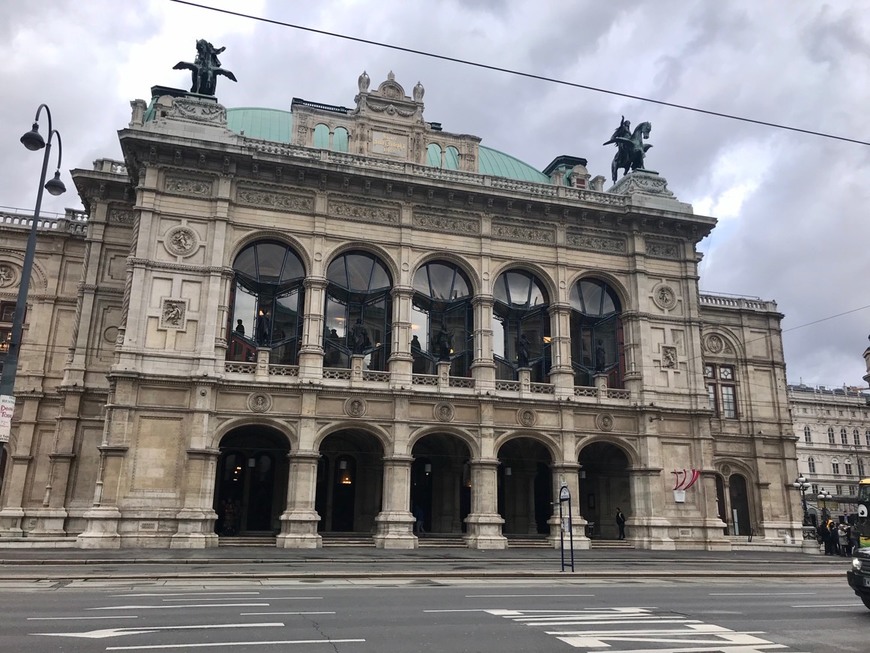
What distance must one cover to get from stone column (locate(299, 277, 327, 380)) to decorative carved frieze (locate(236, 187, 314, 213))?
369cm

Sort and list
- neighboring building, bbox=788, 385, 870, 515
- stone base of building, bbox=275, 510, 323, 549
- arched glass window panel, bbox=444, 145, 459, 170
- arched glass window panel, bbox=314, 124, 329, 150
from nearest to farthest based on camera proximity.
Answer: stone base of building, bbox=275, 510, 323, 549 < arched glass window panel, bbox=314, 124, 329, 150 < arched glass window panel, bbox=444, 145, 459, 170 < neighboring building, bbox=788, 385, 870, 515

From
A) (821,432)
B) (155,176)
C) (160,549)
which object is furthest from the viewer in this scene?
(821,432)

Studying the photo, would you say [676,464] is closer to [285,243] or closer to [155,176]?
[285,243]

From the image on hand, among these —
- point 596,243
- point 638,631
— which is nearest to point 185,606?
point 638,631

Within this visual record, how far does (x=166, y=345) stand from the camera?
31.0 metres

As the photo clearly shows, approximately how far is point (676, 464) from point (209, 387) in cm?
2353

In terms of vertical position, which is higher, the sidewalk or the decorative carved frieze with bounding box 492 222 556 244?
the decorative carved frieze with bounding box 492 222 556 244

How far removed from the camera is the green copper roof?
40.2 metres

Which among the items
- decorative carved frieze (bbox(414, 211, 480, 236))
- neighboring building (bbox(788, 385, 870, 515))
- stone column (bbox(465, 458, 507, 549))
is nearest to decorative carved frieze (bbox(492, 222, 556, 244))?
decorative carved frieze (bbox(414, 211, 480, 236))

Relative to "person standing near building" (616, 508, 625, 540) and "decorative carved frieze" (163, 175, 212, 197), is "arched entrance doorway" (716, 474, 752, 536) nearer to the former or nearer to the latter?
"person standing near building" (616, 508, 625, 540)

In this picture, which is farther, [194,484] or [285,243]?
[285,243]

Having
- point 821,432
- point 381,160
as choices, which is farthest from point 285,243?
point 821,432

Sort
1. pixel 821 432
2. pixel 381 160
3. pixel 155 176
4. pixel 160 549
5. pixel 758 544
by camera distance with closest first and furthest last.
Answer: pixel 160 549, pixel 155 176, pixel 381 160, pixel 758 544, pixel 821 432

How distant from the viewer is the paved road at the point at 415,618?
396 inches
